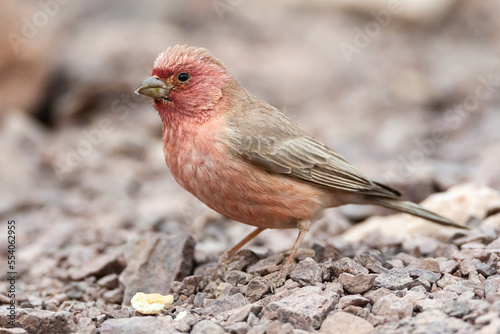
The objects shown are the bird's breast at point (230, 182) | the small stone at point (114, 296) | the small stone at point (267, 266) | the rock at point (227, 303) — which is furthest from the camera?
the small stone at point (114, 296)

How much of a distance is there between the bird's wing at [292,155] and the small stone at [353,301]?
1.52m

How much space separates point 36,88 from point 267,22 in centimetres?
582

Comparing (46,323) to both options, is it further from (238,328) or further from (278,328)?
→ (278,328)

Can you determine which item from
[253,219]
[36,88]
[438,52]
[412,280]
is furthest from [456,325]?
[438,52]

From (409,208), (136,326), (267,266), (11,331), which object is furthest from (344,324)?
(409,208)

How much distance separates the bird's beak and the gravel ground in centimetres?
138

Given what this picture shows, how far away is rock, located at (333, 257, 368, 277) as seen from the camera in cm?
462

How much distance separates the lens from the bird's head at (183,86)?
17.4 ft

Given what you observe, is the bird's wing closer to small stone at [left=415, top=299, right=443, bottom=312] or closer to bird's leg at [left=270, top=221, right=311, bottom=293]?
bird's leg at [left=270, top=221, right=311, bottom=293]

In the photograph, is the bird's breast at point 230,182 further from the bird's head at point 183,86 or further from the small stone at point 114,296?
the small stone at point 114,296

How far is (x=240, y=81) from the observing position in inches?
472

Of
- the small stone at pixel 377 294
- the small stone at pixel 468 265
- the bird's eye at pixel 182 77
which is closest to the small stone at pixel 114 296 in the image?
the bird's eye at pixel 182 77

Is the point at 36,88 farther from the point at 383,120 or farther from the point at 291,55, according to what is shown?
the point at 383,120

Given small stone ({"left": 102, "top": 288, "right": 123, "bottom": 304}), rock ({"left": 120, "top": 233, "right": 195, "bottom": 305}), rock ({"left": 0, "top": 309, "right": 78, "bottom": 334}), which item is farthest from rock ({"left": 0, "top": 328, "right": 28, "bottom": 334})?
small stone ({"left": 102, "top": 288, "right": 123, "bottom": 304})
